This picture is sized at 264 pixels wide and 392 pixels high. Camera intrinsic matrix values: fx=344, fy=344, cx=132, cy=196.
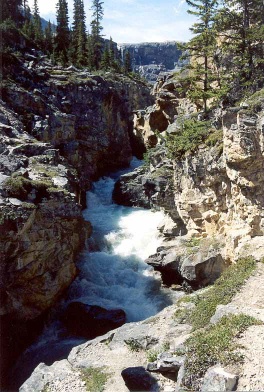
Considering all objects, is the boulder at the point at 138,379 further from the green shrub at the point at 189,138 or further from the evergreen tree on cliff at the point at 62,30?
the evergreen tree on cliff at the point at 62,30

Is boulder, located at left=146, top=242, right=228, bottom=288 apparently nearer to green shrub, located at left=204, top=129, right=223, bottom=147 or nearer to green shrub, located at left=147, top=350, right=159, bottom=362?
green shrub, located at left=204, top=129, right=223, bottom=147

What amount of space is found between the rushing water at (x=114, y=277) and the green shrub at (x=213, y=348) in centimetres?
996

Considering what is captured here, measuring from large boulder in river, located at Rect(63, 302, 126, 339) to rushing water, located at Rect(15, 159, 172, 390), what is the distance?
23.3 inches

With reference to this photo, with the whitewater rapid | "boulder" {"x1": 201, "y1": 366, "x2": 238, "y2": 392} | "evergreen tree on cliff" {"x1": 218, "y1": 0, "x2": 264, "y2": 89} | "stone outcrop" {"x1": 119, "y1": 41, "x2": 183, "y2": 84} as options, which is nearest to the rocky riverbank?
"boulder" {"x1": 201, "y1": 366, "x2": 238, "y2": 392}

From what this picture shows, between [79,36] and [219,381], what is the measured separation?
61.6 metres

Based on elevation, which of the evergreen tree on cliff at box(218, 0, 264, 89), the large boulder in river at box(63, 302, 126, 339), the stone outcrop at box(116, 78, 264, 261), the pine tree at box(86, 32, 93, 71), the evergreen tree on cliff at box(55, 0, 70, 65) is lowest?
the large boulder in river at box(63, 302, 126, 339)

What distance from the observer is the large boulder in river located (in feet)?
67.4

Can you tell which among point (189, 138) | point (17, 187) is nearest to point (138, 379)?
point (17, 187)

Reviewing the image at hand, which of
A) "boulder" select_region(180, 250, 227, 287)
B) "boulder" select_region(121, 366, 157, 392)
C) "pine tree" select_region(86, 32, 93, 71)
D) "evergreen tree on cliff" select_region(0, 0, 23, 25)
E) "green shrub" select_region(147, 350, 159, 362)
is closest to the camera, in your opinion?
"boulder" select_region(121, 366, 157, 392)

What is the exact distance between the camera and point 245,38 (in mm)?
23156

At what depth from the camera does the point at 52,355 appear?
1889cm

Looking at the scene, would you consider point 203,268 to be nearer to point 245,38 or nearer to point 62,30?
point 245,38

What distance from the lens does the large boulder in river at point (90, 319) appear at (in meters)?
20.5

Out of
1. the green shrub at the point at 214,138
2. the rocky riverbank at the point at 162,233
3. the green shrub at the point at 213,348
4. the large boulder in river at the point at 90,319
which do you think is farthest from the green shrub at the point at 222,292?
the green shrub at the point at 214,138
